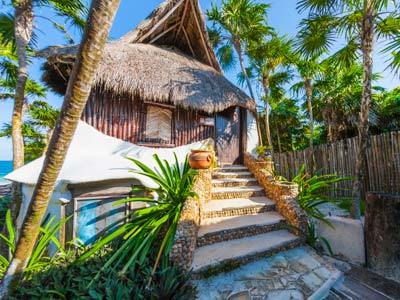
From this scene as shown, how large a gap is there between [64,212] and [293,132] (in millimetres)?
12500

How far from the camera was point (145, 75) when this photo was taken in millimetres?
5121

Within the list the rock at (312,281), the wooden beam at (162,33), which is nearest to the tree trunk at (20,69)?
the wooden beam at (162,33)

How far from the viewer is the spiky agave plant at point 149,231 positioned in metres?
2.36

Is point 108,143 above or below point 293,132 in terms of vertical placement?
below

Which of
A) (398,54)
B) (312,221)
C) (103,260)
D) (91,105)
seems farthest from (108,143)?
(398,54)

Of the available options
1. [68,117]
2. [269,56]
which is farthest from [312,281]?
[269,56]

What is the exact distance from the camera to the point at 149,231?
263 cm

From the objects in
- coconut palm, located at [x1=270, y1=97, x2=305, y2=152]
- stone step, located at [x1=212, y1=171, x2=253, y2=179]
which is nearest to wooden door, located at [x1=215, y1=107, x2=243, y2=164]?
stone step, located at [x1=212, y1=171, x2=253, y2=179]

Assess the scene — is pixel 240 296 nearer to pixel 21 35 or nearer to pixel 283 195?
pixel 283 195

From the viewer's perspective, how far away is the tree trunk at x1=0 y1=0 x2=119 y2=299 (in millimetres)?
1481

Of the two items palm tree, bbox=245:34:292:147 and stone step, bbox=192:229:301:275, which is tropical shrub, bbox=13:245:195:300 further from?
palm tree, bbox=245:34:292:147

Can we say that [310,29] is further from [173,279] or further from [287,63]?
[173,279]

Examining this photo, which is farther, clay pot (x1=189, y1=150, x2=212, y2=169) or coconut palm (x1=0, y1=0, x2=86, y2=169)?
coconut palm (x1=0, y1=0, x2=86, y2=169)

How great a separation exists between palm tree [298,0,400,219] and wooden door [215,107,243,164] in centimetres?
308
